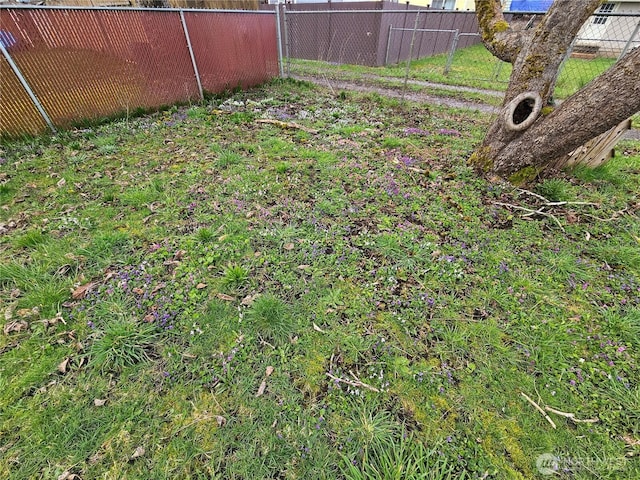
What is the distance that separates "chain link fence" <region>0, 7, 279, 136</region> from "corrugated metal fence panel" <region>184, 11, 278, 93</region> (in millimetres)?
21

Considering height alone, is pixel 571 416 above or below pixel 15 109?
below

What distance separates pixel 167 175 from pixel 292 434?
12.2 ft

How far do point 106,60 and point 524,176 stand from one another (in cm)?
729

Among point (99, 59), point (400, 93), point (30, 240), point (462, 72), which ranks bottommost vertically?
point (462, 72)

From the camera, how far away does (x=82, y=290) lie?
241 cm

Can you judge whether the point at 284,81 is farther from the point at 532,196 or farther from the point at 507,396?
the point at 507,396

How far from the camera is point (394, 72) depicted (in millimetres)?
11117

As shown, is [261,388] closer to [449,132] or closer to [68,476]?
[68,476]

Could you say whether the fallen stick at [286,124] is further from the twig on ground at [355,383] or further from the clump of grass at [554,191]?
the twig on ground at [355,383]

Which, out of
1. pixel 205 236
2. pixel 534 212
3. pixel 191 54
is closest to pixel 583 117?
pixel 534 212

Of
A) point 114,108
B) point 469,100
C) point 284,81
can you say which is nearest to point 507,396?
point 114,108

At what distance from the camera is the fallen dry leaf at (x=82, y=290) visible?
2.37 meters

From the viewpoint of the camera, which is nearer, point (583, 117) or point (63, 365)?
point (63, 365)

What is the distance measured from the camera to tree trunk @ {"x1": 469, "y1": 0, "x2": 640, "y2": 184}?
9.29 ft
